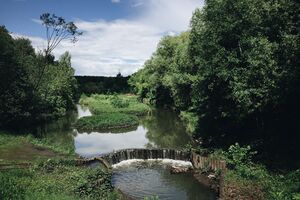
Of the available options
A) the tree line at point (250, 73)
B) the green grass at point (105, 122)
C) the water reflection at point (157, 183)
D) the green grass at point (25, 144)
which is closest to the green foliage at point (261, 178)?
the water reflection at point (157, 183)

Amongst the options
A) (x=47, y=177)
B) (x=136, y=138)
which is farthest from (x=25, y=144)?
(x=136, y=138)

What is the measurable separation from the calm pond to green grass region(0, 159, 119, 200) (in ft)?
10.2

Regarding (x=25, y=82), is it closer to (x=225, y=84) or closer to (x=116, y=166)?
(x=116, y=166)

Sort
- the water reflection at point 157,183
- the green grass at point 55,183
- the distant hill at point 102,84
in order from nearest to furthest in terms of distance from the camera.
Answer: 1. the green grass at point 55,183
2. the water reflection at point 157,183
3. the distant hill at point 102,84

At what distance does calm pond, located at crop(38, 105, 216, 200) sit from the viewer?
25.3m

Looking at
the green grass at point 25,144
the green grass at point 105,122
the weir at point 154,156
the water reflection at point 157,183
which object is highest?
the green grass at point 105,122

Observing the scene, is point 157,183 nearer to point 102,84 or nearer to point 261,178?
point 261,178

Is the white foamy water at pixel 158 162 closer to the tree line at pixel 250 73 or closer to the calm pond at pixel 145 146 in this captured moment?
the calm pond at pixel 145 146

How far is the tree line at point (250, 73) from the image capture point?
81.7ft

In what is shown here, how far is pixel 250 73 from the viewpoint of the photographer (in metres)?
26.1

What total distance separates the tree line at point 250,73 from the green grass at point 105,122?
1595 centimetres

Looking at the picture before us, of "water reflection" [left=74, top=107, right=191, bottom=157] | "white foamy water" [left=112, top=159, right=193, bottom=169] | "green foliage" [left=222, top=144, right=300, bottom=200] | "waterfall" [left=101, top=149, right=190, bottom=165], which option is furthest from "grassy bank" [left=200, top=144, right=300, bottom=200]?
"water reflection" [left=74, top=107, right=191, bottom=157]

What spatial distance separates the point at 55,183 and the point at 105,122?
32.1 meters

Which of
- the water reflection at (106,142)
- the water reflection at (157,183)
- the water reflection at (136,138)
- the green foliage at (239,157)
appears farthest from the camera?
the water reflection at (136,138)
